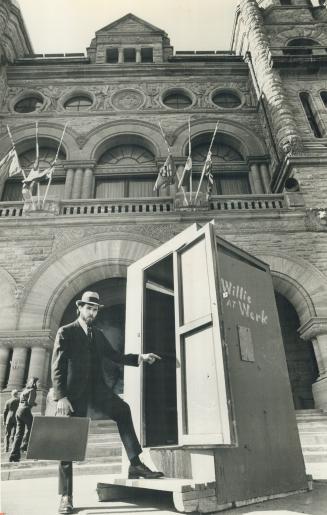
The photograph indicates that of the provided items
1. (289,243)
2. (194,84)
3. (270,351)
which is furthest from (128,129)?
(270,351)

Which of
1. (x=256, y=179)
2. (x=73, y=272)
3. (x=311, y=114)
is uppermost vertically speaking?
(x=311, y=114)

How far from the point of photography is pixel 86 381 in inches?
148

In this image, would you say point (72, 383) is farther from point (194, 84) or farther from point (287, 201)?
point (194, 84)

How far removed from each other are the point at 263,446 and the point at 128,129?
1554cm

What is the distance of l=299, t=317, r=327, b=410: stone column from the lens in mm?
9440

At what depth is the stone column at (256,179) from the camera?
15.5m

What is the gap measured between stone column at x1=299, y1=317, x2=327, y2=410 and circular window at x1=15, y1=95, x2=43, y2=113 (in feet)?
53.1

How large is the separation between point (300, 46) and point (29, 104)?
14054mm

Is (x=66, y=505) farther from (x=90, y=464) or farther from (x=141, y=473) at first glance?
(x=90, y=464)

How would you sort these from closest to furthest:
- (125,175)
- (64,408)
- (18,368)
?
(64,408)
(18,368)
(125,175)

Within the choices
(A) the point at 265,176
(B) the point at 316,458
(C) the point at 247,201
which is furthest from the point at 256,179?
(B) the point at 316,458

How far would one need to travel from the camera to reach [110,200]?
12258 millimetres

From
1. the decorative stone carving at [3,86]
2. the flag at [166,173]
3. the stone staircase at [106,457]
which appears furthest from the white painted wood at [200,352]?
the decorative stone carving at [3,86]

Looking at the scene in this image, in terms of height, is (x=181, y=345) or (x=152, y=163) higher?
(x=152, y=163)
